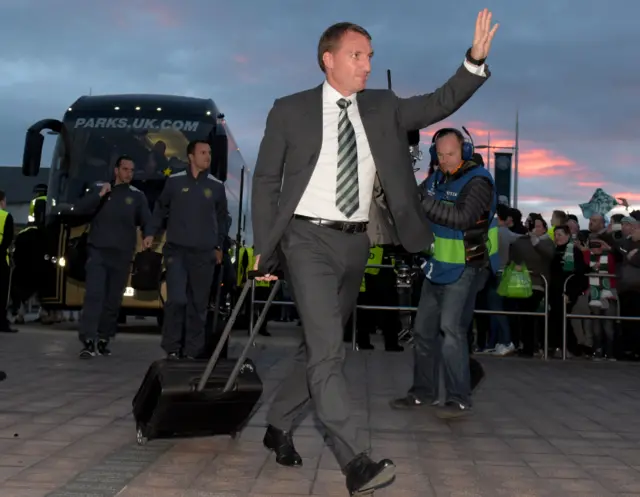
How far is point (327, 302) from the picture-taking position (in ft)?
15.0

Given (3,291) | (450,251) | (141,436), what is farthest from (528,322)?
(141,436)

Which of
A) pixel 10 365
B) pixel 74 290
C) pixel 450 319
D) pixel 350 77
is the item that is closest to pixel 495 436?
pixel 450 319

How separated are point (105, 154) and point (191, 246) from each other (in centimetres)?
684

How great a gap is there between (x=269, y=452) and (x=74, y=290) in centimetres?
1081

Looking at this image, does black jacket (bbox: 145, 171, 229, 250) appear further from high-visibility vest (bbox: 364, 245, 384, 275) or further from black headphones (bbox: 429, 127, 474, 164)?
high-visibility vest (bbox: 364, 245, 384, 275)

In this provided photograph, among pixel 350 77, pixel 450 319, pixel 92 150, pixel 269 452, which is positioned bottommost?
pixel 269 452

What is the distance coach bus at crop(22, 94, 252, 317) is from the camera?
51.1ft

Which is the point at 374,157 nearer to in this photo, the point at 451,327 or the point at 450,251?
the point at 450,251

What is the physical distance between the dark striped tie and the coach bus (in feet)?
36.0

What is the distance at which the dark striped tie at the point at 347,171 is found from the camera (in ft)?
15.2

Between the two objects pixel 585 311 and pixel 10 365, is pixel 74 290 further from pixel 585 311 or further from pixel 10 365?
pixel 585 311

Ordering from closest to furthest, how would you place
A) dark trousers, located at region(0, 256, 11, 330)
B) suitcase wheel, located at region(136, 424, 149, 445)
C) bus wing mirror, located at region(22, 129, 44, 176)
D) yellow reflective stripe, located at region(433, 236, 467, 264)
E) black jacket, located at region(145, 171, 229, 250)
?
suitcase wheel, located at region(136, 424, 149, 445) < yellow reflective stripe, located at region(433, 236, 467, 264) < black jacket, located at region(145, 171, 229, 250) < dark trousers, located at region(0, 256, 11, 330) < bus wing mirror, located at region(22, 129, 44, 176)

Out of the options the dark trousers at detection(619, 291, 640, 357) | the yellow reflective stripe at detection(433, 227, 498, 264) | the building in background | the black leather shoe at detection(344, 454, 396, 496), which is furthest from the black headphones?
the building in background

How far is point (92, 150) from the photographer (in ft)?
52.0
